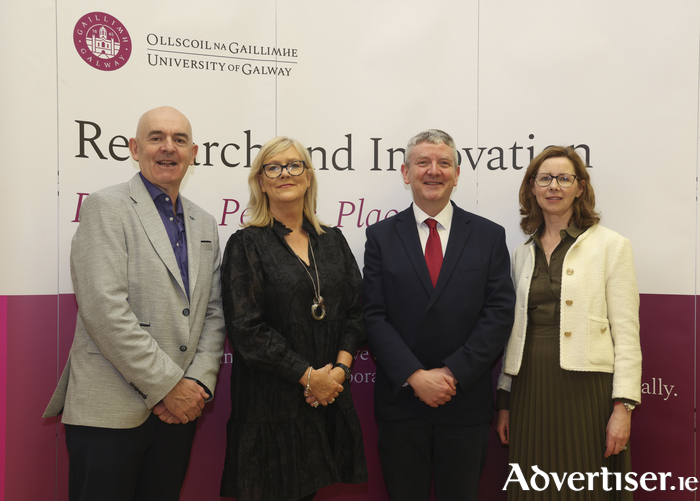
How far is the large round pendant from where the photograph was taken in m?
2.02

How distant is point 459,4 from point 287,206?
1685 millimetres

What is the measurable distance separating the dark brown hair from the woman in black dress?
3.34 ft

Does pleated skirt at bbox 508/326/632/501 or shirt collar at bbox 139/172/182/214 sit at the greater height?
shirt collar at bbox 139/172/182/214

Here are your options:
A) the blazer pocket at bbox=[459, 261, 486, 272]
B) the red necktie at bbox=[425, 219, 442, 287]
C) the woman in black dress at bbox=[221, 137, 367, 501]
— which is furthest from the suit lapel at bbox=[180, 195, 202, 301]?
the blazer pocket at bbox=[459, 261, 486, 272]

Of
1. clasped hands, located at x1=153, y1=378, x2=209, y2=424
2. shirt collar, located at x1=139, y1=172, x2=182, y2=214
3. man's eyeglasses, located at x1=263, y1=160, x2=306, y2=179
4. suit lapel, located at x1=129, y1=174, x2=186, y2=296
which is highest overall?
man's eyeglasses, located at x1=263, y1=160, x2=306, y2=179

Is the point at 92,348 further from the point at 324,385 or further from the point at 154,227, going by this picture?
the point at 324,385

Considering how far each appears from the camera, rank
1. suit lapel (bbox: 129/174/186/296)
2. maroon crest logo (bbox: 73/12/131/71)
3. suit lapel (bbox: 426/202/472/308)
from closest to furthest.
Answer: suit lapel (bbox: 129/174/186/296) < suit lapel (bbox: 426/202/472/308) < maroon crest logo (bbox: 73/12/131/71)

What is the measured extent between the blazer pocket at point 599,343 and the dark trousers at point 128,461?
5.83ft

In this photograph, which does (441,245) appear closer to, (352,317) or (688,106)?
(352,317)

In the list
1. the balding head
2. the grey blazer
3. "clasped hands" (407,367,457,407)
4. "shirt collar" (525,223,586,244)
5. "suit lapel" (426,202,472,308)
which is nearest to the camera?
the grey blazer

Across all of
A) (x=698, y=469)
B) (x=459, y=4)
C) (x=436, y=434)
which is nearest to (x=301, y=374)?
(x=436, y=434)

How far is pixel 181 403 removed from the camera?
1828mm

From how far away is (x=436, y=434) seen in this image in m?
2.20

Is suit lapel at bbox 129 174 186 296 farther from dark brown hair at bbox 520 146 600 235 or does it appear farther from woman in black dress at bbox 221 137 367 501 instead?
dark brown hair at bbox 520 146 600 235
